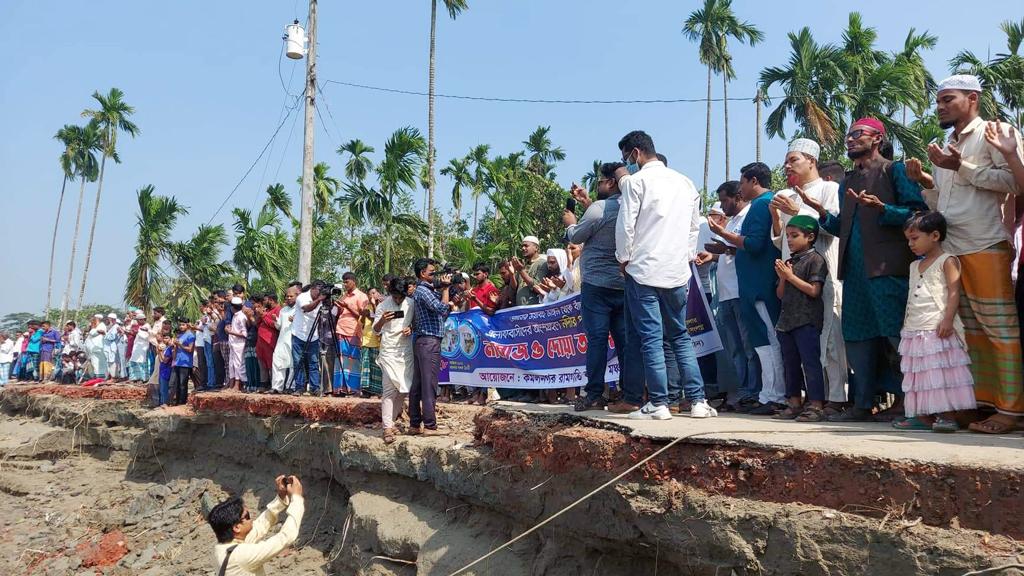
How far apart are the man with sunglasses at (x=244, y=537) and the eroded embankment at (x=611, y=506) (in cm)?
111

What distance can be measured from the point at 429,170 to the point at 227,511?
18.3 metres

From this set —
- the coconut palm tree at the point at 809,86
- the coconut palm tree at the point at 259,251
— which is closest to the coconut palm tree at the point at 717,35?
the coconut palm tree at the point at 809,86

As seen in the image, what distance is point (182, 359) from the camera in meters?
13.0

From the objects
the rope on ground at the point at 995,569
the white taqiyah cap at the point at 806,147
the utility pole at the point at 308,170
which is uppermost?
the utility pole at the point at 308,170

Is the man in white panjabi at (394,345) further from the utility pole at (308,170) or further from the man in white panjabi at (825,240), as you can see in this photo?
the utility pole at (308,170)

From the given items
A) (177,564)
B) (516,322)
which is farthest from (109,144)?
(516,322)

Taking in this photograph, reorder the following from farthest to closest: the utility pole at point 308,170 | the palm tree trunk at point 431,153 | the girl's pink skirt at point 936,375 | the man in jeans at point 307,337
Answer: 1. the palm tree trunk at point 431,153
2. the utility pole at point 308,170
3. the man in jeans at point 307,337
4. the girl's pink skirt at point 936,375

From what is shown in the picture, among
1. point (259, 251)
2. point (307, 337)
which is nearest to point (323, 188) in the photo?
point (259, 251)

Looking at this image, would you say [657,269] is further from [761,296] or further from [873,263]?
[873,263]

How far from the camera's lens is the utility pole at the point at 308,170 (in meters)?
13.8

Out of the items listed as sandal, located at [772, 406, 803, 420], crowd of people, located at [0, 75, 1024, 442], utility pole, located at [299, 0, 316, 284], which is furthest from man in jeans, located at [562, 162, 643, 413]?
utility pole, located at [299, 0, 316, 284]

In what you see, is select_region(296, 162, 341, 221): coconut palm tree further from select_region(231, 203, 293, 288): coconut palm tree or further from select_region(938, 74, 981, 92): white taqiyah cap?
select_region(938, 74, 981, 92): white taqiyah cap

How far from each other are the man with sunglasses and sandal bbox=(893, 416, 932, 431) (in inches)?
149

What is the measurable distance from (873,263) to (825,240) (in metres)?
0.70
